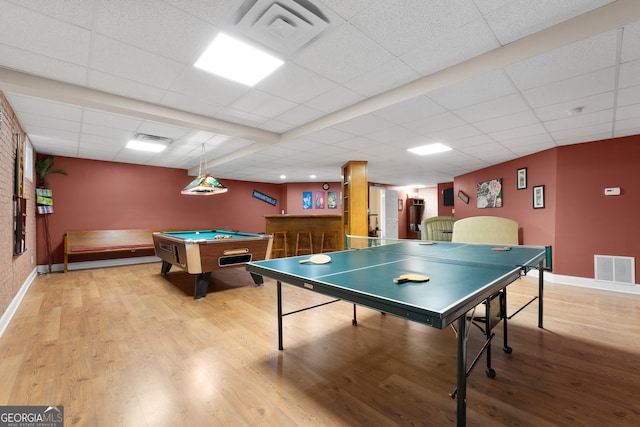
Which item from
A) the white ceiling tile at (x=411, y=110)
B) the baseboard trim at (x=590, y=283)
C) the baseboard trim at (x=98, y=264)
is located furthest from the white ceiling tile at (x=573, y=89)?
the baseboard trim at (x=98, y=264)

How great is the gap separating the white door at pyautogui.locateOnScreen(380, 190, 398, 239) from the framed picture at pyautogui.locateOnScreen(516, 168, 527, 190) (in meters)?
4.10

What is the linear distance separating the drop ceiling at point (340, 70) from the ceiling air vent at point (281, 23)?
11 mm

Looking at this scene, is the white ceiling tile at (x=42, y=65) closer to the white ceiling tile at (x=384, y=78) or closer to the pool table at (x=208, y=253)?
the pool table at (x=208, y=253)

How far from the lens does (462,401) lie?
1.30m

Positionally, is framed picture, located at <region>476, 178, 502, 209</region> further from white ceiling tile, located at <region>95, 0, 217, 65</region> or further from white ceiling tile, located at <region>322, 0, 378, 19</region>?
white ceiling tile, located at <region>95, 0, 217, 65</region>

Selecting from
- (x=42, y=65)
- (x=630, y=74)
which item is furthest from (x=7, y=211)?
(x=630, y=74)

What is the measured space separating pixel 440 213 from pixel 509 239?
260 inches

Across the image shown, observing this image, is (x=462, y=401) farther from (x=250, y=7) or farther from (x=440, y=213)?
(x=440, y=213)

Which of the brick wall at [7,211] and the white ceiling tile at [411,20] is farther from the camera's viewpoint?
the brick wall at [7,211]

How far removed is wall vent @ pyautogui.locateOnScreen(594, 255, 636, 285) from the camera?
14.3 ft

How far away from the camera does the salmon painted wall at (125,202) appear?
640 cm

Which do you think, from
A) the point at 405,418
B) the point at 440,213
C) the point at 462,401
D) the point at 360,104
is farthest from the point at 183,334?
the point at 440,213

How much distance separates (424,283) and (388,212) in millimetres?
8384

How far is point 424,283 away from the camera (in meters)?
1.59
